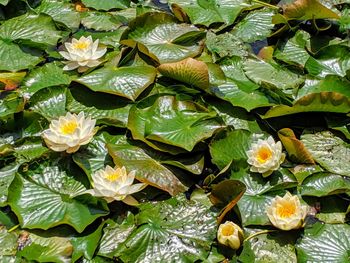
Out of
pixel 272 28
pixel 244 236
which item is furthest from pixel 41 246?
pixel 272 28

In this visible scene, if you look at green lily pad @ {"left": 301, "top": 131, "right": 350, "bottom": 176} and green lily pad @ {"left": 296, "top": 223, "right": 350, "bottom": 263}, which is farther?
green lily pad @ {"left": 301, "top": 131, "right": 350, "bottom": 176}

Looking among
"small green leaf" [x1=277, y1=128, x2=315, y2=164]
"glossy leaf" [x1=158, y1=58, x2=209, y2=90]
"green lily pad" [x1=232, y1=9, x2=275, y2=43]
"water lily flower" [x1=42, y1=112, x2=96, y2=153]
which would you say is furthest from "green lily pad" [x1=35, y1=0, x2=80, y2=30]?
"small green leaf" [x1=277, y1=128, x2=315, y2=164]

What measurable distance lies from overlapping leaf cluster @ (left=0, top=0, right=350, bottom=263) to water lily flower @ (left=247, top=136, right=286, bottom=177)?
0.05 meters

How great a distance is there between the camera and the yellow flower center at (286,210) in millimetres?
2504

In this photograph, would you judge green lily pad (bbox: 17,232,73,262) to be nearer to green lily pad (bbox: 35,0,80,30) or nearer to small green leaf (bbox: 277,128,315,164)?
small green leaf (bbox: 277,128,315,164)

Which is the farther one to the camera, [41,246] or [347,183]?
[347,183]

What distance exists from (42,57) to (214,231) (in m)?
1.83

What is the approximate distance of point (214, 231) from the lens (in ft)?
8.32

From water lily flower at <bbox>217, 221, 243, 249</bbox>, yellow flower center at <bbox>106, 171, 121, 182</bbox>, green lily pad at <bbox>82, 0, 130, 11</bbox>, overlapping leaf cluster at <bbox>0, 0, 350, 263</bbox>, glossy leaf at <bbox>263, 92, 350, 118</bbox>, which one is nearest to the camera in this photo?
water lily flower at <bbox>217, 221, 243, 249</bbox>

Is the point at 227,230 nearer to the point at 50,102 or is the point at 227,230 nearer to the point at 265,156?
the point at 265,156

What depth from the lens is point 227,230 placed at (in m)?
2.47

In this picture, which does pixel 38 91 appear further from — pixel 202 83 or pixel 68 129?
pixel 202 83

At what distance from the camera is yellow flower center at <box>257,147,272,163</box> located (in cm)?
275

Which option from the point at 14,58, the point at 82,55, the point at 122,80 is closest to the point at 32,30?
the point at 14,58
